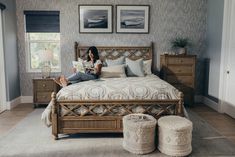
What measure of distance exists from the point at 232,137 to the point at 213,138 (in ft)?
1.07

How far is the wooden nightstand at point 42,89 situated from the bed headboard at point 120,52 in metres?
0.91

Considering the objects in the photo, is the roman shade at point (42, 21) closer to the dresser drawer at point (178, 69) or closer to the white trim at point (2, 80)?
the white trim at point (2, 80)

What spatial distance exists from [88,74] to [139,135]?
184 cm

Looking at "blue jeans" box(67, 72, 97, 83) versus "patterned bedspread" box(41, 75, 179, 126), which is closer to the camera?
"patterned bedspread" box(41, 75, 179, 126)

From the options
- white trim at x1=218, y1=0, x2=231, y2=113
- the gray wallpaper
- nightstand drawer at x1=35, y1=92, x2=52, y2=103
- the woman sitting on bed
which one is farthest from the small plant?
nightstand drawer at x1=35, y1=92, x2=52, y2=103

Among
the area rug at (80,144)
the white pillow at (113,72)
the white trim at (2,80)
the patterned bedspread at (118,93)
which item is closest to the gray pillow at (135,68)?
the white pillow at (113,72)

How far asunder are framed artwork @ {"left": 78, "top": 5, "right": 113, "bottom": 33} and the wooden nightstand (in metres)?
1.48

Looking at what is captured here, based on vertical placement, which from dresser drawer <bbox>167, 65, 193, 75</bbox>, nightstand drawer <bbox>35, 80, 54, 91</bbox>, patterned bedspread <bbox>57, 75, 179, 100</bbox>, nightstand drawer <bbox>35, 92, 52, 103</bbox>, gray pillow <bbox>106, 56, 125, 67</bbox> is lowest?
nightstand drawer <bbox>35, 92, 52, 103</bbox>

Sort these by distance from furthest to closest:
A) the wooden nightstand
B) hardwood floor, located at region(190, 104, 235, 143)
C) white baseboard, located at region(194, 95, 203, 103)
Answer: white baseboard, located at region(194, 95, 203, 103) < the wooden nightstand < hardwood floor, located at region(190, 104, 235, 143)

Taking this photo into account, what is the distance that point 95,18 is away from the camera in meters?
5.69

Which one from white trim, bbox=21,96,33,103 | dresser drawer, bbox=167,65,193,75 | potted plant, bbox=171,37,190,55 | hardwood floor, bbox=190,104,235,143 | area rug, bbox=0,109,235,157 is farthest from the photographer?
white trim, bbox=21,96,33,103

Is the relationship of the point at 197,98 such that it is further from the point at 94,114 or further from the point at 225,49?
the point at 94,114

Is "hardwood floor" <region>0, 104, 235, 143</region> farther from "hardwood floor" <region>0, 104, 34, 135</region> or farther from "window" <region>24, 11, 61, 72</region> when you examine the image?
"window" <region>24, 11, 61, 72</region>

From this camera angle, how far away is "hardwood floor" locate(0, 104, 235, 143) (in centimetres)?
403
